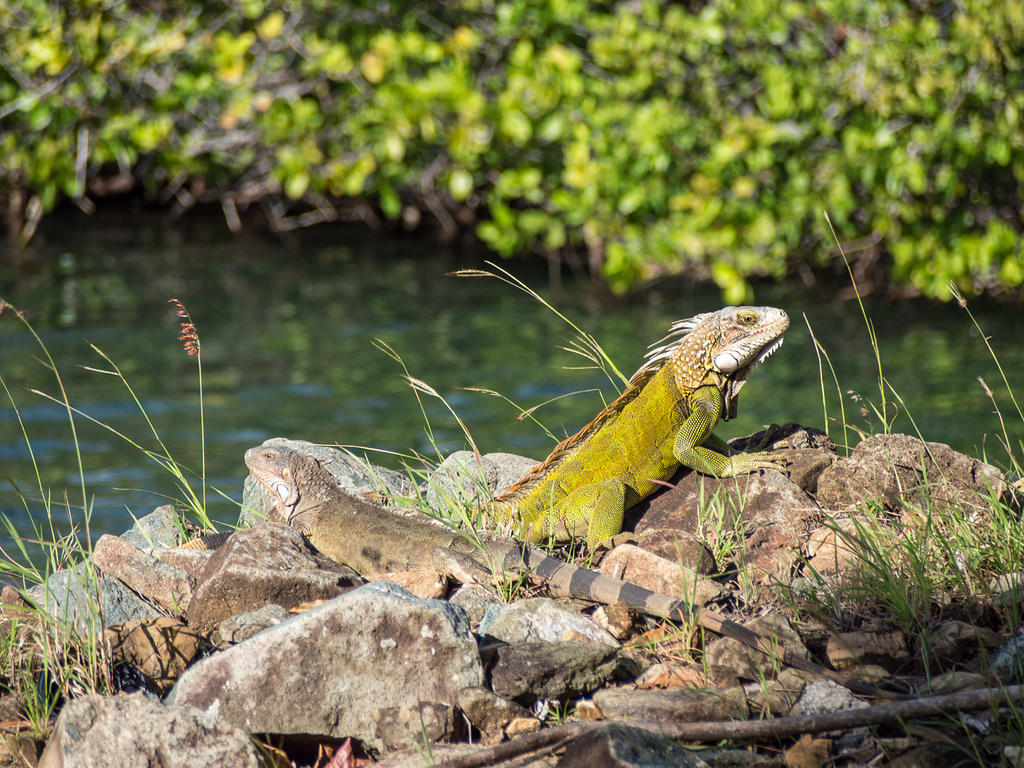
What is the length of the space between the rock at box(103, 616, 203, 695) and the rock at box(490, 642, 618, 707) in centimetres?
89

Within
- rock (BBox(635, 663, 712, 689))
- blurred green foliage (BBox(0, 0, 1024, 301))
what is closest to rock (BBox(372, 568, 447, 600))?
rock (BBox(635, 663, 712, 689))

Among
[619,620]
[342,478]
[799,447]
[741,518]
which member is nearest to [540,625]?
[619,620]

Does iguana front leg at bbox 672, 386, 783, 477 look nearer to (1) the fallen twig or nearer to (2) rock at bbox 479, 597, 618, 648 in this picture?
(2) rock at bbox 479, 597, 618, 648

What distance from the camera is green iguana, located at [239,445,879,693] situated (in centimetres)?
308

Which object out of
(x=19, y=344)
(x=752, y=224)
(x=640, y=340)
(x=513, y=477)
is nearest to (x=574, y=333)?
(x=640, y=340)

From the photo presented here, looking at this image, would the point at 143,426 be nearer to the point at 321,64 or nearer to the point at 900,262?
the point at 321,64

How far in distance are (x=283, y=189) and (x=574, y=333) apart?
596 centimetres

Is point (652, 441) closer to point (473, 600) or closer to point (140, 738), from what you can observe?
point (473, 600)

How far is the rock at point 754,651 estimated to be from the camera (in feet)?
Result: 9.25

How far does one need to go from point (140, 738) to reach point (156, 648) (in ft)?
1.72

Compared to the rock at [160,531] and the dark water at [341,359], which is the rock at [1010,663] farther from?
the dark water at [341,359]

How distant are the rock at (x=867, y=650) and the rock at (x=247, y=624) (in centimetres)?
153

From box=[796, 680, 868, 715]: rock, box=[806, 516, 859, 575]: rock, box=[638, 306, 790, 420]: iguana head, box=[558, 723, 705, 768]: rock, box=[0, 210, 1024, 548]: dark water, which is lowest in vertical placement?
box=[0, 210, 1024, 548]: dark water

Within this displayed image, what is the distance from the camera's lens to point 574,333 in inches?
458
